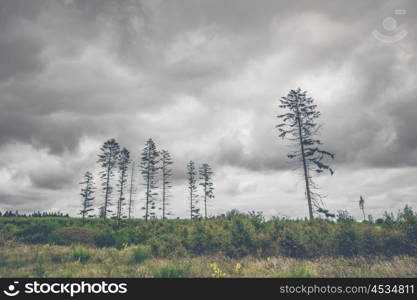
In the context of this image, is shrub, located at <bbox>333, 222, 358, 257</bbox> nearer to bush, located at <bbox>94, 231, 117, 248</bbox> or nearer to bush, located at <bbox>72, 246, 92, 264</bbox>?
bush, located at <bbox>72, 246, 92, 264</bbox>

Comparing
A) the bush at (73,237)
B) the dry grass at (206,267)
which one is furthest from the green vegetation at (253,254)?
the bush at (73,237)

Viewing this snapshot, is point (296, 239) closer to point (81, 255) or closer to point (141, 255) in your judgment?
point (141, 255)

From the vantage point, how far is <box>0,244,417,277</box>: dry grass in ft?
27.0

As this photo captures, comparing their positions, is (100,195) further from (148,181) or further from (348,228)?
(348,228)

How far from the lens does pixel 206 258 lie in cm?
1080

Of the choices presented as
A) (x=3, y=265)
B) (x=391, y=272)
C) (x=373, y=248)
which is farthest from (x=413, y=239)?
(x=3, y=265)

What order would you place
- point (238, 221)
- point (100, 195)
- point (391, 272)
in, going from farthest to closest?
point (100, 195) < point (238, 221) < point (391, 272)

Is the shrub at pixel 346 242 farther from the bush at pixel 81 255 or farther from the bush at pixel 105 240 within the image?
the bush at pixel 105 240

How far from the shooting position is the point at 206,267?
925cm

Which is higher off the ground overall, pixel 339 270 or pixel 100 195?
pixel 100 195

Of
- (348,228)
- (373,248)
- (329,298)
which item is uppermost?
(348,228)

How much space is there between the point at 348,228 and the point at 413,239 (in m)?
2.33

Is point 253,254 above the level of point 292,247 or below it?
below

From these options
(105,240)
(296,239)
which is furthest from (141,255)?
(105,240)
